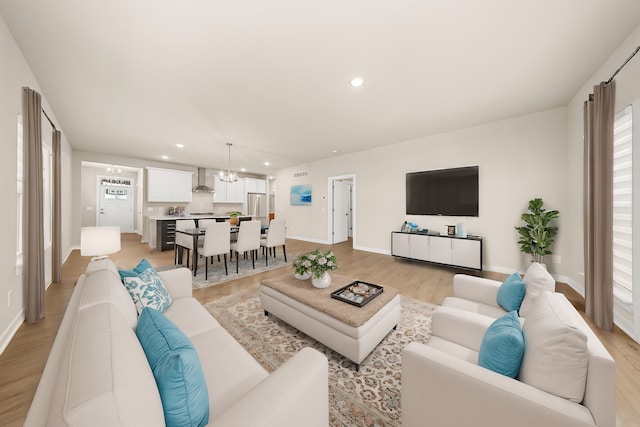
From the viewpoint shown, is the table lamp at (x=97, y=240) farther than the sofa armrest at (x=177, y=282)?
Yes

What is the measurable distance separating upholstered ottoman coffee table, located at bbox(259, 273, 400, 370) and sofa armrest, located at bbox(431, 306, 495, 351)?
43 centimetres

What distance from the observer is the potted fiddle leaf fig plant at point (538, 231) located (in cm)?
341

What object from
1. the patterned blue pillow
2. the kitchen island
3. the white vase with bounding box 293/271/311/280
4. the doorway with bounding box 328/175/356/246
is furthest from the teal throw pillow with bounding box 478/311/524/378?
the kitchen island

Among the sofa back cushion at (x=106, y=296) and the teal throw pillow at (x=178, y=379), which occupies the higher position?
the sofa back cushion at (x=106, y=296)

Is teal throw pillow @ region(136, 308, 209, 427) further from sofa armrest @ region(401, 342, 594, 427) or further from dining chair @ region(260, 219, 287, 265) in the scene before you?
dining chair @ region(260, 219, 287, 265)

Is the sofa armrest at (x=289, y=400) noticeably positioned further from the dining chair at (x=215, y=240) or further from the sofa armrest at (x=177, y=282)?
the dining chair at (x=215, y=240)

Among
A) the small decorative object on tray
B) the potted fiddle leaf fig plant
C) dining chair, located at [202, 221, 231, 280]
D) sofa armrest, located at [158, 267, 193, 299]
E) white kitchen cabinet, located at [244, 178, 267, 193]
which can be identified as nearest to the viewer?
the small decorative object on tray

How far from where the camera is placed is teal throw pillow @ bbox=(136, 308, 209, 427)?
73 cm

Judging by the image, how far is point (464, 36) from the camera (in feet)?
6.53

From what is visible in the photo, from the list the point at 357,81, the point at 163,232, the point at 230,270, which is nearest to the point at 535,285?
the point at 357,81

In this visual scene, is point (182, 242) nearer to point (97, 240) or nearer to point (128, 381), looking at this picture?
point (97, 240)

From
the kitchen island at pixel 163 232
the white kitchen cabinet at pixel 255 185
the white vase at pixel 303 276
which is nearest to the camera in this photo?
the white vase at pixel 303 276

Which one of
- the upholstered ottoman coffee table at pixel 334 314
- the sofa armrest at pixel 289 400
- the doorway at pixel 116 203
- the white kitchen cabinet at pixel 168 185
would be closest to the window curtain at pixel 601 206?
the upholstered ottoman coffee table at pixel 334 314

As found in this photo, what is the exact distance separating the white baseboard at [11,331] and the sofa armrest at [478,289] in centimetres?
387
